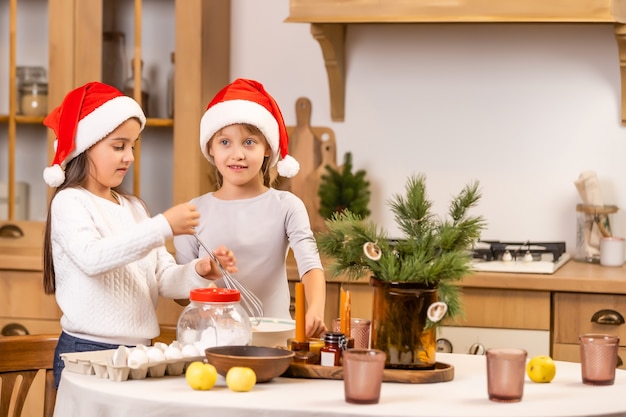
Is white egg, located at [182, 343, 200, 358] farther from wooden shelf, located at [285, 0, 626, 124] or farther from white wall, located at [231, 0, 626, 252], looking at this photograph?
white wall, located at [231, 0, 626, 252]

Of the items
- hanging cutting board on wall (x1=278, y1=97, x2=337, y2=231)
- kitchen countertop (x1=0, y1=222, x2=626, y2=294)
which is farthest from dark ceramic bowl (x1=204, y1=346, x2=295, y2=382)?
hanging cutting board on wall (x1=278, y1=97, x2=337, y2=231)

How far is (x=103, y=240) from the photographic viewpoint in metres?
1.85

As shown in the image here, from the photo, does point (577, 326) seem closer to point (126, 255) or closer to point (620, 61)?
point (620, 61)

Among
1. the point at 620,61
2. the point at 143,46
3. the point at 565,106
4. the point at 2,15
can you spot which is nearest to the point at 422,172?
the point at 565,106

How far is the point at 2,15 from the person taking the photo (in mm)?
3518

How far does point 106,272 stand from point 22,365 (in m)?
0.23

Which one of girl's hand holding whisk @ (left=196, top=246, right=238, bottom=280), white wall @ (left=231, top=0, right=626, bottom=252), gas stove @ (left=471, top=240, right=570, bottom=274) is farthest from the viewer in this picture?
white wall @ (left=231, top=0, right=626, bottom=252)

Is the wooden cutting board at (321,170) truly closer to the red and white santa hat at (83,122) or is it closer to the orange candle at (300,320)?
the red and white santa hat at (83,122)

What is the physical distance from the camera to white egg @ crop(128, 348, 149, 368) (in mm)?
1573

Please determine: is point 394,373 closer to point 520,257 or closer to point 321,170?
point 520,257

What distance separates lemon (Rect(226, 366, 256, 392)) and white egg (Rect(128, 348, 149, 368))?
0.48ft

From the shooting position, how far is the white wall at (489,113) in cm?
332

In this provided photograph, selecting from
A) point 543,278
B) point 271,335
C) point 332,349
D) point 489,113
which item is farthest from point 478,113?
point 332,349

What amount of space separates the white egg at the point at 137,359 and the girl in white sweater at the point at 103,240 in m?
0.28
